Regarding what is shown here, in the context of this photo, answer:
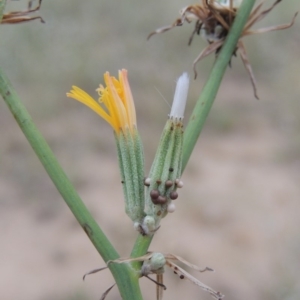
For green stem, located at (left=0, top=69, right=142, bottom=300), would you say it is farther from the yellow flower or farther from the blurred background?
the blurred background

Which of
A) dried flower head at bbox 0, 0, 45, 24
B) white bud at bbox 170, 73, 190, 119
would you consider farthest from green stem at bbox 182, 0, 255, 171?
dried flower head at bbox 0, 0, 45, 24

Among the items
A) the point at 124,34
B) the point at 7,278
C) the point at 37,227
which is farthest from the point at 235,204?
the point at 124,34

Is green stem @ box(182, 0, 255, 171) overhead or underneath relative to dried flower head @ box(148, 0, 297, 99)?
underneath

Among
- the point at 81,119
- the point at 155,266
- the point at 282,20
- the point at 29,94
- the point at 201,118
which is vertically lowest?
the point at 155,266

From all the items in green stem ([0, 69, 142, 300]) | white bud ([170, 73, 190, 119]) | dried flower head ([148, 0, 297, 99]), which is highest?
dried flower head ([148, 0, 297, 99])

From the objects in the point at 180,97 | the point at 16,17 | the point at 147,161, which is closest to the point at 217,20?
the point at 180,97

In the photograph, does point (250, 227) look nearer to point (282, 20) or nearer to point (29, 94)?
point (29, 94)

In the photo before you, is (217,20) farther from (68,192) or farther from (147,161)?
(147,161)
